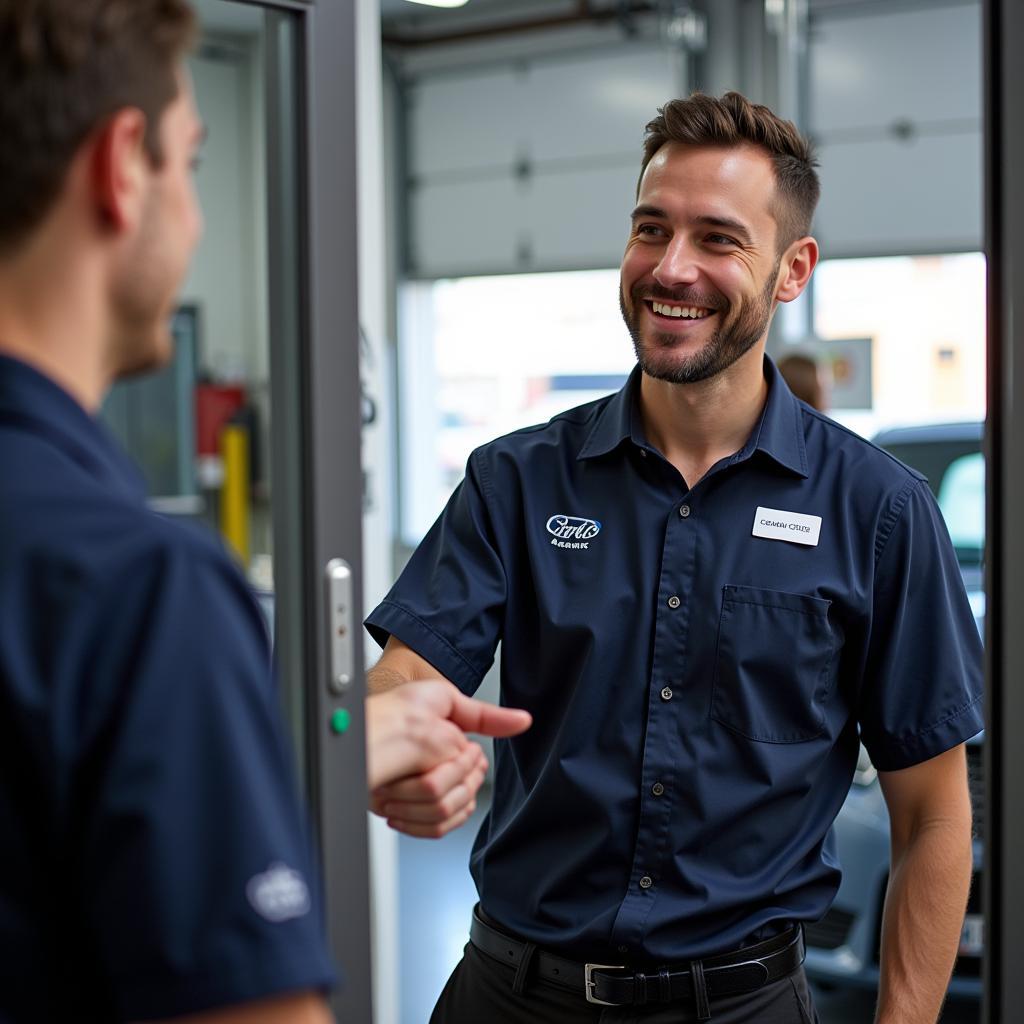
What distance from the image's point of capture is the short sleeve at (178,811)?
0.75m

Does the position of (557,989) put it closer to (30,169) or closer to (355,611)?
(355,611)

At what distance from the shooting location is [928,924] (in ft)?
5.84

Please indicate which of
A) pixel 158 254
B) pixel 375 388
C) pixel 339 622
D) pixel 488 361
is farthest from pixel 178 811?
pixel 488 361

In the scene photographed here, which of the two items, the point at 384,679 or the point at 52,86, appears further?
the point at 384,679

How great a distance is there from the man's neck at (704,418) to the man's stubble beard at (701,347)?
31 mm

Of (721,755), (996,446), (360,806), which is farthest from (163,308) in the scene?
(721,755)

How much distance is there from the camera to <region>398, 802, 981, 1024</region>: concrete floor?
146 inches

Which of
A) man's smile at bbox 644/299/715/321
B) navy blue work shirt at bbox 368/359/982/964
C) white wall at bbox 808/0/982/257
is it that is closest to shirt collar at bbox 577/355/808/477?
navy blue work shirt at bbox 368/359/982/964

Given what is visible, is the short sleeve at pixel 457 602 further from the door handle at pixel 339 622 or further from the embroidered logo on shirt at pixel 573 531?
the door handle at pixel 339 622

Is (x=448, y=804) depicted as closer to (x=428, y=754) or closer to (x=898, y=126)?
(x=428, y=754)

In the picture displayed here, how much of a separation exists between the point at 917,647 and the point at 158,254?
1.24 meters

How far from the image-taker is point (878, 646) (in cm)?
178

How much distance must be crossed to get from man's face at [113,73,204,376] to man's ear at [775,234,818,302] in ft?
4.14

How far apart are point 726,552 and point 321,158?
75 cm
